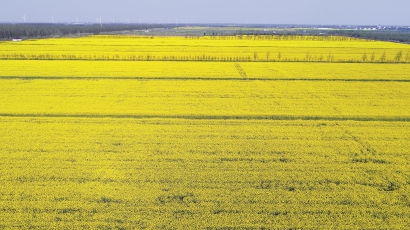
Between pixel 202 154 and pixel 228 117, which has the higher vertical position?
pixel 228 117

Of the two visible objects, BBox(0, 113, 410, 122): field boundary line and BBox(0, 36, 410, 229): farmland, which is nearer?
BBox(0, 36, 410, 229): farmland

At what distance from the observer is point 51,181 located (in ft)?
37.2

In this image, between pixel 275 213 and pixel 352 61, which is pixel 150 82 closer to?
pixel 275 213

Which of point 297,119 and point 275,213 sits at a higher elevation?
point 297,119

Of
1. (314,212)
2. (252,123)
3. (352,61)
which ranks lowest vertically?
(314,212)

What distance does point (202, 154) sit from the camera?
13758 mm

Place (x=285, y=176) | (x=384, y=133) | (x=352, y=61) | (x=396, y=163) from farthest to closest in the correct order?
(x=352, y=61)
(x=384, y=133)
(x=396, y=163)
(x=285, y=176)

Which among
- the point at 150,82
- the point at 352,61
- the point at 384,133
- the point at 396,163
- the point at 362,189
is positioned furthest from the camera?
the point at 352,61

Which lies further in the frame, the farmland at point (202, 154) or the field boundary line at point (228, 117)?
the field boundary line at point (228, 117)

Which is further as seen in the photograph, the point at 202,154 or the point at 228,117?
the point at 228,117

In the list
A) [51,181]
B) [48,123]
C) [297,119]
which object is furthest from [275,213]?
[48,123]

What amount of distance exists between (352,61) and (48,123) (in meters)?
39.1

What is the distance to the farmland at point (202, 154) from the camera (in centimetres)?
978

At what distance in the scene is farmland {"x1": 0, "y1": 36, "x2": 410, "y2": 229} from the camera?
32.1ft
